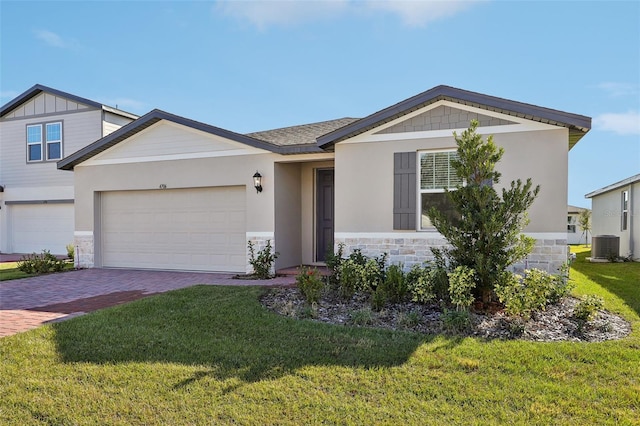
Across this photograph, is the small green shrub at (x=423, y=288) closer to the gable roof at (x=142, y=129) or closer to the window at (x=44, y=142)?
the gable roof at (x=142, y=129)

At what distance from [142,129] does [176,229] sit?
9.46ft

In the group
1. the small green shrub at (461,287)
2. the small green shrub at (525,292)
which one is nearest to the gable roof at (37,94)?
the small green shrub at (461,287)

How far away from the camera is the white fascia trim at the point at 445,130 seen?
7.66 metres

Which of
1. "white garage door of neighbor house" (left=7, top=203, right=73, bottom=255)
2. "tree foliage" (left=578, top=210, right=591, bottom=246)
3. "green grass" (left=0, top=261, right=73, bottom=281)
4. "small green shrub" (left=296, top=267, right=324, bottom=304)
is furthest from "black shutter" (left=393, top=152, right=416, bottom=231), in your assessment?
"tree foliage" (left=578, top=210, right=591, bottom=246)

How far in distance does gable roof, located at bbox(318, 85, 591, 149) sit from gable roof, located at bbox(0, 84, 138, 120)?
12285 millimetres

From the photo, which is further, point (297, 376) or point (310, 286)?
point (310, 286)

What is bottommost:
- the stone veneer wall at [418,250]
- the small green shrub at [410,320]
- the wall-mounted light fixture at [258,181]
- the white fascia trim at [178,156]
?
the small green shrub at [410,320]

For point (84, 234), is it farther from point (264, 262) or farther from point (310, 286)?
point (310, 286)

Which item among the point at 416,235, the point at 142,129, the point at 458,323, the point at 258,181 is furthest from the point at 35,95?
the point at 458,323

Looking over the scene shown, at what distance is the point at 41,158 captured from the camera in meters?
17.6

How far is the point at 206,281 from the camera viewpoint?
30.7 feet

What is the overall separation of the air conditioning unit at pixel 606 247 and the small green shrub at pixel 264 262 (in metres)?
12.8

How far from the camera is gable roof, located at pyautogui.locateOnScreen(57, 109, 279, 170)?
10.0 meters

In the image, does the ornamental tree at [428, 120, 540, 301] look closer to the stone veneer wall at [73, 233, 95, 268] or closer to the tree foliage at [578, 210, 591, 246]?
the stone veneer wall at [73, 233, 95, 268]
